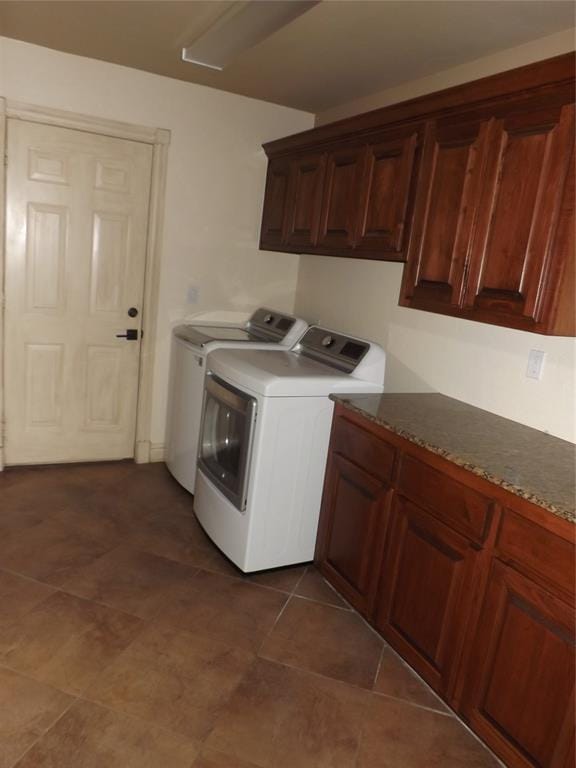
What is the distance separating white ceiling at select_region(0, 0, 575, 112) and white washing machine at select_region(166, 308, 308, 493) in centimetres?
139

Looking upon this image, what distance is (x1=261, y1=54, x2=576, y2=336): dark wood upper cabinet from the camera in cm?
190

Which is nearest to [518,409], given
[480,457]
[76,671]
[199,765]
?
[480,457]

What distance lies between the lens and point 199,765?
171 centimetres

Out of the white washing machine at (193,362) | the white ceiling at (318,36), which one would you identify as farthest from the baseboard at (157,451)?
the white ceiling at (318,36)

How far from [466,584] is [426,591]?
224 mm

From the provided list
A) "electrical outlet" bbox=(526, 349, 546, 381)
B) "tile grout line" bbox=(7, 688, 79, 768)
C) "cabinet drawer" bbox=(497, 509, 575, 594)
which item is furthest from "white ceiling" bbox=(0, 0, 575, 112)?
"tile grout line" bbox=(7, 688, 79, 768)

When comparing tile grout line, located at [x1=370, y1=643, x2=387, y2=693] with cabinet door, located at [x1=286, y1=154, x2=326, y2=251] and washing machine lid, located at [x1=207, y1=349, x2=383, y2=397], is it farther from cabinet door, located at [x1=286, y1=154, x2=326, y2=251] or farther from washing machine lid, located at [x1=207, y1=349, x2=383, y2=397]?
cabinet door, located at [x1=286, y1=154, x2=326, y2=251]

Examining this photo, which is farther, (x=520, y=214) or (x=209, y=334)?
(x=209, y=334)

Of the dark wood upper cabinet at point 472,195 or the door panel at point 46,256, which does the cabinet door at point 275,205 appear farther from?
the door panel at point 46,256

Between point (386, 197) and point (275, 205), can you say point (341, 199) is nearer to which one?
point (386, 197)

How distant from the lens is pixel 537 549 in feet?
5.41

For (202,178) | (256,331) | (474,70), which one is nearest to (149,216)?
(202,178)

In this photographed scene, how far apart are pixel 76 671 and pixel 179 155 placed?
2.98m

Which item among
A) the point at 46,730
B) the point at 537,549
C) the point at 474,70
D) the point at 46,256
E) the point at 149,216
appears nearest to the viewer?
the point at 537,549
